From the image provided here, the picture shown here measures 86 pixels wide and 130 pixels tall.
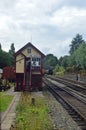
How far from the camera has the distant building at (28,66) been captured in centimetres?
3975

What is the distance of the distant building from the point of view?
130 feet

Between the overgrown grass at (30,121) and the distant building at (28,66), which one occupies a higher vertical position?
the distant building at (28,66)

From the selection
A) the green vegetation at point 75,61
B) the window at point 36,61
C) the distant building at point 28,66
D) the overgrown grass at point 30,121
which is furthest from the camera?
the green vegetation at point 75,61

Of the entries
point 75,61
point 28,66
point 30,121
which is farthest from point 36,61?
point 75,61

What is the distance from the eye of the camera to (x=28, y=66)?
133 feet

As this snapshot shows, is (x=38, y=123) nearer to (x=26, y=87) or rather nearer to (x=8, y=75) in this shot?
(x=26, y=87)

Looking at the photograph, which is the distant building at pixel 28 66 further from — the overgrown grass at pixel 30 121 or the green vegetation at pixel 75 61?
the green vegetation at pixel 75 61

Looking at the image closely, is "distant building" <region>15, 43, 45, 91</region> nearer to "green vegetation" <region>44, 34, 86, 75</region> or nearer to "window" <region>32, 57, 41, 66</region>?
"window" <region>32, 57, 41, 66</region>

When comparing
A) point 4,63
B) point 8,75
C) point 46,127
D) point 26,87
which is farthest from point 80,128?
point 4,63

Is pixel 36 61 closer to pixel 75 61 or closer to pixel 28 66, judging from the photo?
pixel 28 66

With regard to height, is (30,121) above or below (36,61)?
below

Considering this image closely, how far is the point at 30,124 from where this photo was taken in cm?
1461

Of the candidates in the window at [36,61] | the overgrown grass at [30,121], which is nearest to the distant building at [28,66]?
the window at [36,61]

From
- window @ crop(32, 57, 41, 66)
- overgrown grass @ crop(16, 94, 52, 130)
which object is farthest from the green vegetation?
overgrown grass @ crop(16, 94, 52, 130)
